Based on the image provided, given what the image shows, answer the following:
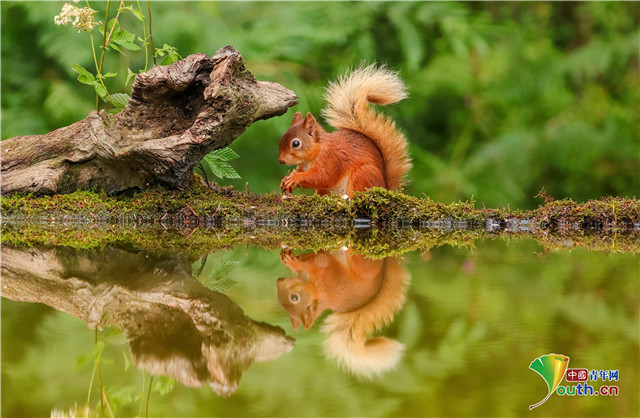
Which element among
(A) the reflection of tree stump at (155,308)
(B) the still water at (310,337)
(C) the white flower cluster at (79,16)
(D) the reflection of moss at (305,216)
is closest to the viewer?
(B) the still water at (310,337)

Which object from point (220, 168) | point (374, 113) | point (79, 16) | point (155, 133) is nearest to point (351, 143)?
point (374, 113)

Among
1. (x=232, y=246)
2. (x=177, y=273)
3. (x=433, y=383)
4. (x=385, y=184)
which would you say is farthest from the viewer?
(x=385, y=184)

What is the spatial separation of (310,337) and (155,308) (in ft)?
1.40

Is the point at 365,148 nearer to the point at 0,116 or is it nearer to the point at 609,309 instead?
the point at 609,309

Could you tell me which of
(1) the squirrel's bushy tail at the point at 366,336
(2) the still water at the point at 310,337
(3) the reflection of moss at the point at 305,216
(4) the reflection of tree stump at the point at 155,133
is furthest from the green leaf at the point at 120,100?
(1) the squirrel's bushy tail at the point at 366,336

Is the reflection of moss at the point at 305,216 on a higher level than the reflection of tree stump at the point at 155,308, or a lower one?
higher

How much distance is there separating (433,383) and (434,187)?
5634 mm

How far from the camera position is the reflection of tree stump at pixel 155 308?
1.46m

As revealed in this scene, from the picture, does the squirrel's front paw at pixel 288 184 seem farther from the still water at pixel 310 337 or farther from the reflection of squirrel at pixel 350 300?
the still water at pixel 310 337

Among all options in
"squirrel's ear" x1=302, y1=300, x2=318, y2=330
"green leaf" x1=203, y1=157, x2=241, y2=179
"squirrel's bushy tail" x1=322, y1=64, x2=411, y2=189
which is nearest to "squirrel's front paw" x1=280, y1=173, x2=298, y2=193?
"green leaf" x1=203, y1=157, x2=241, y2=179

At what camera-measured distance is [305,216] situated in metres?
3.83

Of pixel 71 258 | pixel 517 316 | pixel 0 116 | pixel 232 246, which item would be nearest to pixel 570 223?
pixel 232 246

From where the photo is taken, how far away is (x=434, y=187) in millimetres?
6887

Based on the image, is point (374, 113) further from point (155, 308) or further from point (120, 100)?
point (155, 308)
